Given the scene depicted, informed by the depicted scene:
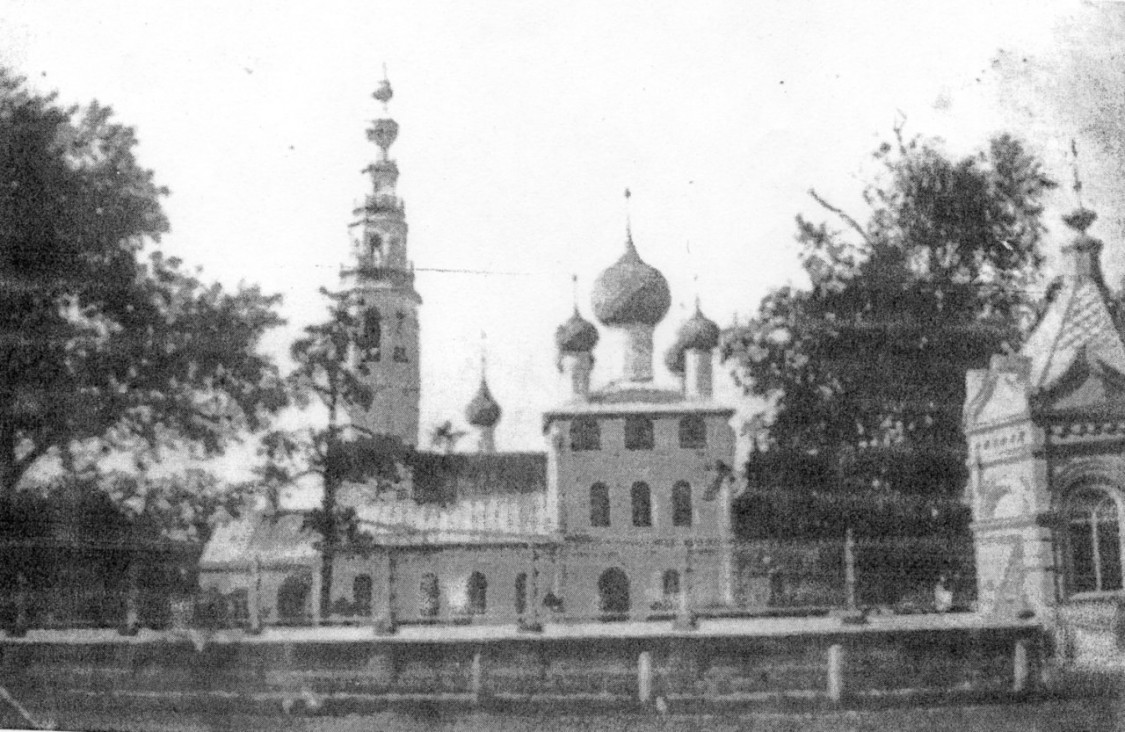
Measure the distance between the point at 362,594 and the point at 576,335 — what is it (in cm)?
151

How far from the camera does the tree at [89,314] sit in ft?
21.6

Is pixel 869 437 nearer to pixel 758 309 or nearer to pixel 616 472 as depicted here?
pixel 758 309

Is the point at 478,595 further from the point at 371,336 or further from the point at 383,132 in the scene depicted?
the point at 383,132

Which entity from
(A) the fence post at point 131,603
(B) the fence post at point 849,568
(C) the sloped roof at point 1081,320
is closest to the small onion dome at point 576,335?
(B) the fence post at point 849,568

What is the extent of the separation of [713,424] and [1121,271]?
179cm

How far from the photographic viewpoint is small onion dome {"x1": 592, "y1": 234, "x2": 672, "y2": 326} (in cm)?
602

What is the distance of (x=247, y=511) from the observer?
6.46m

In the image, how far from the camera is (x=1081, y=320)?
590 cm

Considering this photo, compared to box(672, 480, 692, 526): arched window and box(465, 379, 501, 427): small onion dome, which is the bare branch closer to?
box(672, 480, 692, 526): arched window

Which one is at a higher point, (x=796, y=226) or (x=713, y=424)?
(x=796, y=226)

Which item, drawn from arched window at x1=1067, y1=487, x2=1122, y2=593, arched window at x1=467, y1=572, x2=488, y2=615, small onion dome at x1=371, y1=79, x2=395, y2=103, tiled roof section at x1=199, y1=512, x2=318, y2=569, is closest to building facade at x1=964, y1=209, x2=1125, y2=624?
arched window at x1=1067, y1=487, x2=1122, y2=593

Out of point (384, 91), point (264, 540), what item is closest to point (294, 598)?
point (264, 540)

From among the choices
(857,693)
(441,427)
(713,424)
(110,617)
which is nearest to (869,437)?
(713,424)

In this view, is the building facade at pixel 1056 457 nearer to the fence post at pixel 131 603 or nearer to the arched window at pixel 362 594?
the arched window at pixel 362 594
